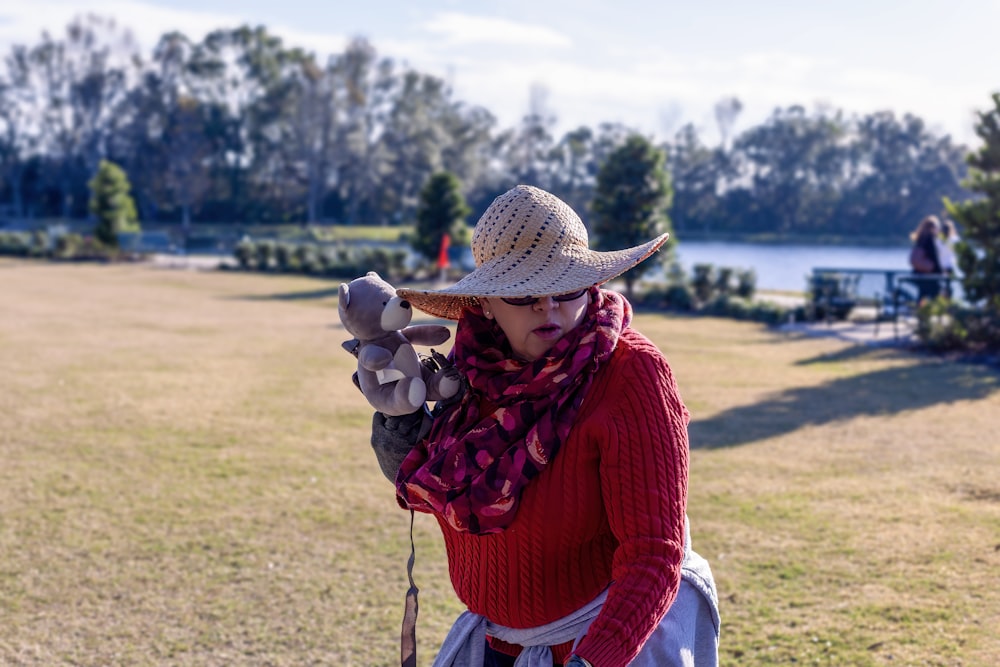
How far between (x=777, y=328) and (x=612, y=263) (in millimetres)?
12683

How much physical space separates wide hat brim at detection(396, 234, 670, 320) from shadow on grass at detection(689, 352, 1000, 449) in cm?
484

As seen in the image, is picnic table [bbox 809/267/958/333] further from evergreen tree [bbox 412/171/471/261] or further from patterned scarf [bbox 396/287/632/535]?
patterned scarf [bbox 396/287/632/535]

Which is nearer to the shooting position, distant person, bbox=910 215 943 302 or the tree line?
distant person, bbox=910 215 943 302

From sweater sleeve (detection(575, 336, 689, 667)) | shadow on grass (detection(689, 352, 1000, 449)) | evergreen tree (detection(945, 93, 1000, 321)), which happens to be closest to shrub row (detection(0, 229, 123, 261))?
evergreen tree (detection(945, 93, 1000, 321))

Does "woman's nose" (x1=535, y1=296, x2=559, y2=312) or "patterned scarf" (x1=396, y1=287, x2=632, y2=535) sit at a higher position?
"woman's nose" (x1=535, y1=296, x2=559, y2=312)

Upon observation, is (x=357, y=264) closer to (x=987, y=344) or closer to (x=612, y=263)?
(x=987, y=344)

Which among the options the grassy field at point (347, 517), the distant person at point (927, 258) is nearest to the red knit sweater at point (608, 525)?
the grassy field at point (347, 517)

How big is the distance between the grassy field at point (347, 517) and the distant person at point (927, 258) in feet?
10.8

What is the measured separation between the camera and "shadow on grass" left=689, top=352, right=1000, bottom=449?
6.77 m

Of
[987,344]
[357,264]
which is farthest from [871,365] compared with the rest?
[357,264]

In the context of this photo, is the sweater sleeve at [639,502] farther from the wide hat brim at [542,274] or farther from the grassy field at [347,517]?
the grassy field at [347,517]

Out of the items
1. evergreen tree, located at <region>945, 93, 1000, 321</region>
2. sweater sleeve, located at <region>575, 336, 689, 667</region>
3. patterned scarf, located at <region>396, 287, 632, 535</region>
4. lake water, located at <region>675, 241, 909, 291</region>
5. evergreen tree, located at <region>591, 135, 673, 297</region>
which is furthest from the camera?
lake water, located at <region>675, 241, 909, 291</region>

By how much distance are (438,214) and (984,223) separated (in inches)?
545

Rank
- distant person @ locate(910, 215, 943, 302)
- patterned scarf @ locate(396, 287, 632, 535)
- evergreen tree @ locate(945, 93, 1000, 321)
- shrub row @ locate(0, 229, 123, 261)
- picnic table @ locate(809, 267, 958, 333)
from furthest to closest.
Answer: shrub row @ locate(0, 229, 123, 261) < picnic table @ locate(809, 267, 958, 333) < distant person @ locate(910, 215, 943, 302) < evergreen tree @ locate(945, 93, 1000, 321) < patterned scarf @ locate(396, 287, 632, 535)
